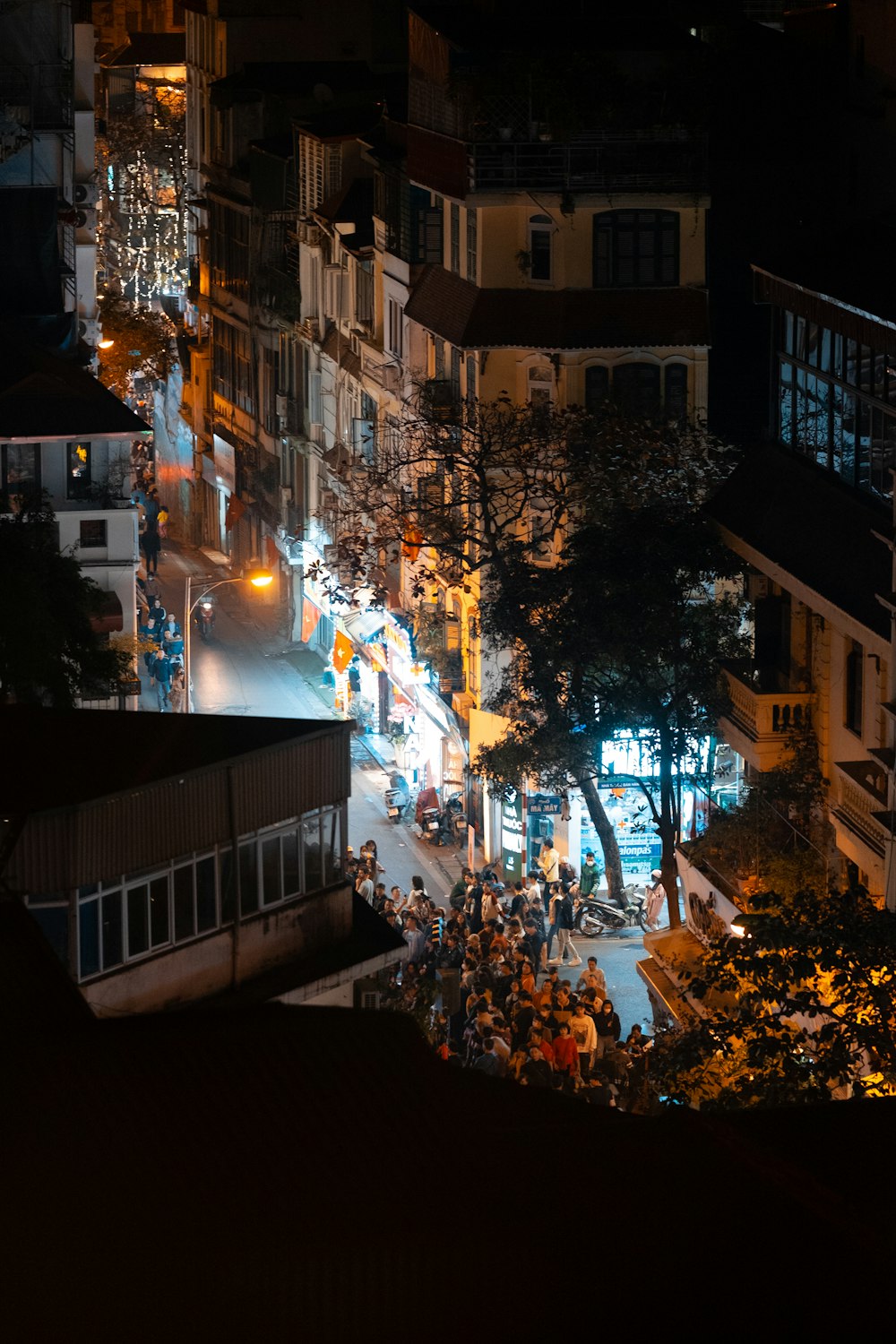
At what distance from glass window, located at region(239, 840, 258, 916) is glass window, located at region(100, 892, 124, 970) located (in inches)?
69.1

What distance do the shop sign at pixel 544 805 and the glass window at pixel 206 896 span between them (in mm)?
21500

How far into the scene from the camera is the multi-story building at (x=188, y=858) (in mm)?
22438

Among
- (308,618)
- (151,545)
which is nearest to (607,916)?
(308,618)

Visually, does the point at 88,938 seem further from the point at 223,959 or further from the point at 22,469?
the point at 22,469

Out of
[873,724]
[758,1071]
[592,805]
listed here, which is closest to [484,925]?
[592,805]

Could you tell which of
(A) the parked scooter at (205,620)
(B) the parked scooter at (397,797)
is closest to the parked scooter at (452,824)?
(B) the parked scooter at (397,797)

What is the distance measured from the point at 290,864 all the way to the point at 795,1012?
572cm

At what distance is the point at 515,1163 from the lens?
11.5 meters

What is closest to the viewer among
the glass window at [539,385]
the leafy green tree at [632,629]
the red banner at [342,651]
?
the leafy green tree at [632,629]

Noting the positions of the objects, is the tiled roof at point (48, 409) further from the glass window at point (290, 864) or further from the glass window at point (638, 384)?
the glass window at point (290, 864)

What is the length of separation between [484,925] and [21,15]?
29142 millimetres

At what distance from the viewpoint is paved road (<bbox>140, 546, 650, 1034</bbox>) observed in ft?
136

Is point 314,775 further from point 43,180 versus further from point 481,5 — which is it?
point 43,180

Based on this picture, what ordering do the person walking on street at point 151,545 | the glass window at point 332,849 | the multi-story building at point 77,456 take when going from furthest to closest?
1. the person walking on street at point 151,545
2. the multi-story building at point 77,456
3. the glass window at point 332,849
